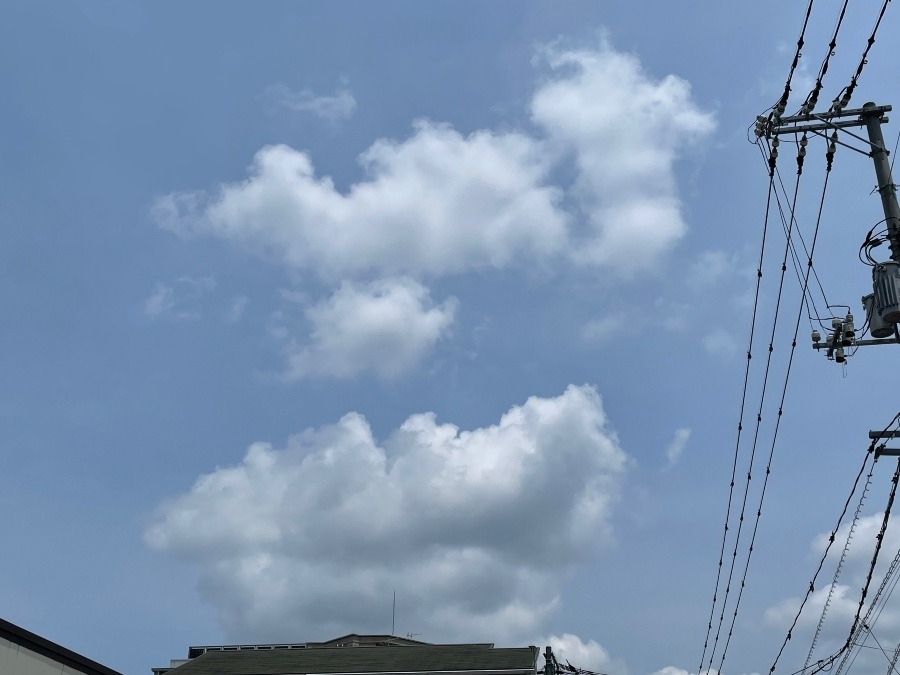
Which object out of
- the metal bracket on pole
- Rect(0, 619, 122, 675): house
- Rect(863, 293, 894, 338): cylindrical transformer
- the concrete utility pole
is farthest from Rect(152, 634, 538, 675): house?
the concrete utility pole

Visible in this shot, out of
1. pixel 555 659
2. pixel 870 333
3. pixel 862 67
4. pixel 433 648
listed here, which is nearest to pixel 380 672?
pixel 433 648

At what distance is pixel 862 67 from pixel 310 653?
56.2 meters

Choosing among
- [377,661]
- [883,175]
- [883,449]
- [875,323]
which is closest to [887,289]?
[875,323]

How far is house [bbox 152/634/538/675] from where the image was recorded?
179 ft

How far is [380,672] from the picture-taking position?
5562 cm

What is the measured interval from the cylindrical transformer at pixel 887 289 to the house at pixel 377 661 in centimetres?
3887

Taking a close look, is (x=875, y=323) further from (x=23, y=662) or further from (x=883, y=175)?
(x=23, y=662)

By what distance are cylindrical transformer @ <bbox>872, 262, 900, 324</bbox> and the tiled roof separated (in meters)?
39.3

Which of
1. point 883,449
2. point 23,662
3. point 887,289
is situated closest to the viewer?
point 887,289

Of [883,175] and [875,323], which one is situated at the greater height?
[883,175]

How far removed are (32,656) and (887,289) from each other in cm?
2575

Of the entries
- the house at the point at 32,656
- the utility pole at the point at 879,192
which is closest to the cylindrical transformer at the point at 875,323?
the utility pole at the point at 879,192

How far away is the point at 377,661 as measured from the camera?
58.8 m

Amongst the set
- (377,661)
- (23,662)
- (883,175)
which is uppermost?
(883,175)
